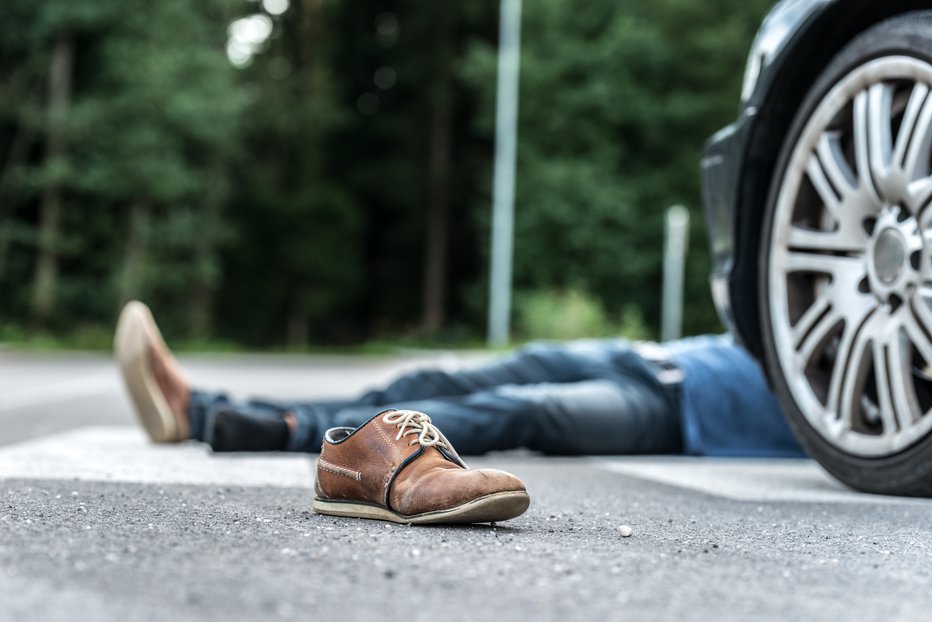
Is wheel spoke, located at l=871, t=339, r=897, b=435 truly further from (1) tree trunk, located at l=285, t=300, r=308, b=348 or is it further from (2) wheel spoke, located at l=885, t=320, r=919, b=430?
(1) tree trunk, located at l=285, t=300, r=308, b=348

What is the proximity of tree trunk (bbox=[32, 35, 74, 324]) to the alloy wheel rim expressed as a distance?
890 inches

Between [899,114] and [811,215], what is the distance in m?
0.39

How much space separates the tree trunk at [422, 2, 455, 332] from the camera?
116 feet

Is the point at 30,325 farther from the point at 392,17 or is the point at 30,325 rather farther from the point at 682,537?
the point at 682,537

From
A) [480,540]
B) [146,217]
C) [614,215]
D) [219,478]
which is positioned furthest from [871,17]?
[614,215]

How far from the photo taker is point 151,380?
465 centimetres

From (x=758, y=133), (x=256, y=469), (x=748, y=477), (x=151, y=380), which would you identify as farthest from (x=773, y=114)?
(x=151, y=380)

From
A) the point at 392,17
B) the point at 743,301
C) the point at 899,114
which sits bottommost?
the point at 743,301

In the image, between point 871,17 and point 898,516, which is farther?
point 871,17

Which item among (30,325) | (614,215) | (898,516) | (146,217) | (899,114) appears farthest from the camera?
(614,215)

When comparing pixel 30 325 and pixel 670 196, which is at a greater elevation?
pixel 670 196

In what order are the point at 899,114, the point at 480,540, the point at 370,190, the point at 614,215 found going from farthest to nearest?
the point at 370,190
the point at 614,215
the point at 899,114
the point at 480,540

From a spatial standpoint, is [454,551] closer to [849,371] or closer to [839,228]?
[849,371]

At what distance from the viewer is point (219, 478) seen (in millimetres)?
3582
